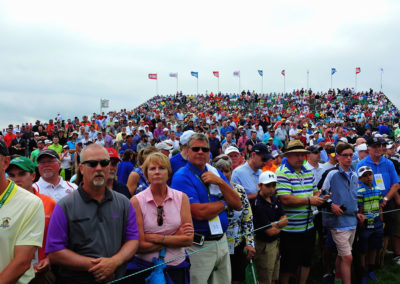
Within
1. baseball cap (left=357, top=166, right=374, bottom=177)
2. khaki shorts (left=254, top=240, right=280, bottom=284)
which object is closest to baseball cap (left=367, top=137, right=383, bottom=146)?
baseball cap (left=357, top=166, right=374, bottom=177)

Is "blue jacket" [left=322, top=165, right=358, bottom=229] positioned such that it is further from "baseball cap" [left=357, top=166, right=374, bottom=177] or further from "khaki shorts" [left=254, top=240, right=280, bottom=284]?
"khaki shorts" [left=254, top=240, right=280, bottom=284]

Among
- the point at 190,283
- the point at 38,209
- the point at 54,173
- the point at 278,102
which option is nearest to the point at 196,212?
the point at 190,283

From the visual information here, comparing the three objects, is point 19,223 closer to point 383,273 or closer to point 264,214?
point 264,214

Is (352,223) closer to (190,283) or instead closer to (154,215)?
(190,283)

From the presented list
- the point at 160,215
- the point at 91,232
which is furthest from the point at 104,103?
the point at 91,232

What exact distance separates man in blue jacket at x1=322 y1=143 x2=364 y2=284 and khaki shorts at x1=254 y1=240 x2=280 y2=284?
3.39 feet

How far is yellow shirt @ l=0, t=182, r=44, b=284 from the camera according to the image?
225cm

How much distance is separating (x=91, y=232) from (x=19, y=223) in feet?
1.66

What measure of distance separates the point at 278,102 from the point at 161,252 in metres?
48.0

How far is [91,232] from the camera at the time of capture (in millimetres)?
2566

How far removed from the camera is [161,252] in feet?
9.91

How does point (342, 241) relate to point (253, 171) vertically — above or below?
below

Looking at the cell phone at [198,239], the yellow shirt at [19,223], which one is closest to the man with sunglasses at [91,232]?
the yellow shirt at [19,223]

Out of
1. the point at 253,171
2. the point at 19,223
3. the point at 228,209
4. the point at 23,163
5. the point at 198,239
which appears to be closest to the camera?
the point at 19,223
